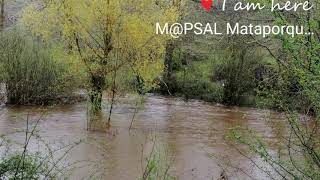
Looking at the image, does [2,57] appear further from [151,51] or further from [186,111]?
[186,111]

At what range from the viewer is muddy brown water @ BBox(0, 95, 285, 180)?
1089cm

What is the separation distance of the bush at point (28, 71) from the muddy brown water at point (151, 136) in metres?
0.93

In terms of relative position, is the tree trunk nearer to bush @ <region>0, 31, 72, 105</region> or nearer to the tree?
the tree

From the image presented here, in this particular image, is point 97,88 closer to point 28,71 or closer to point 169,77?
point 28,71

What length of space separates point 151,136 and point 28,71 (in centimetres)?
710

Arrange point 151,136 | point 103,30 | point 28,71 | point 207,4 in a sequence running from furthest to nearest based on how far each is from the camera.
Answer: point 207,4
point 28,71
point 103,30
point 151,136

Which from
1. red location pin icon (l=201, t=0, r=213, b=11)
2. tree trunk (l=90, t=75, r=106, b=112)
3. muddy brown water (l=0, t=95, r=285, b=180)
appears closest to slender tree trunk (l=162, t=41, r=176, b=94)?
muddy brown water (l=0, t=95, r=285, b=180)

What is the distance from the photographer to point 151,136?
591 inches

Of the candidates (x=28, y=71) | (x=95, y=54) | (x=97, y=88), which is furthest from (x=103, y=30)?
(x=28, y=71)

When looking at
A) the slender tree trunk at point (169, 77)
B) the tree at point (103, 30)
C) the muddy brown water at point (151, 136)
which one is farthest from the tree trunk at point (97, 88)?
the slender tree trunk at point (169, 77)

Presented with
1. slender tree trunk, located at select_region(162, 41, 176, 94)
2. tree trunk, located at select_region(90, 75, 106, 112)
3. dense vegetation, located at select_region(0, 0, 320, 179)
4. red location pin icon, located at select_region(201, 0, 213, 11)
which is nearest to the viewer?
tree trunk, located at select_region(90, 75, 106, 112)

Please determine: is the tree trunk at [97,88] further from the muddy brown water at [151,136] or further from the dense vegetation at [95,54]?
the muddy brown water at [151,136]

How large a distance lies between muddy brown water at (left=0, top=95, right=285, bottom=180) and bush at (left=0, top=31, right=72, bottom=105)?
0.93 metres

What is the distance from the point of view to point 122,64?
56.3 ft
